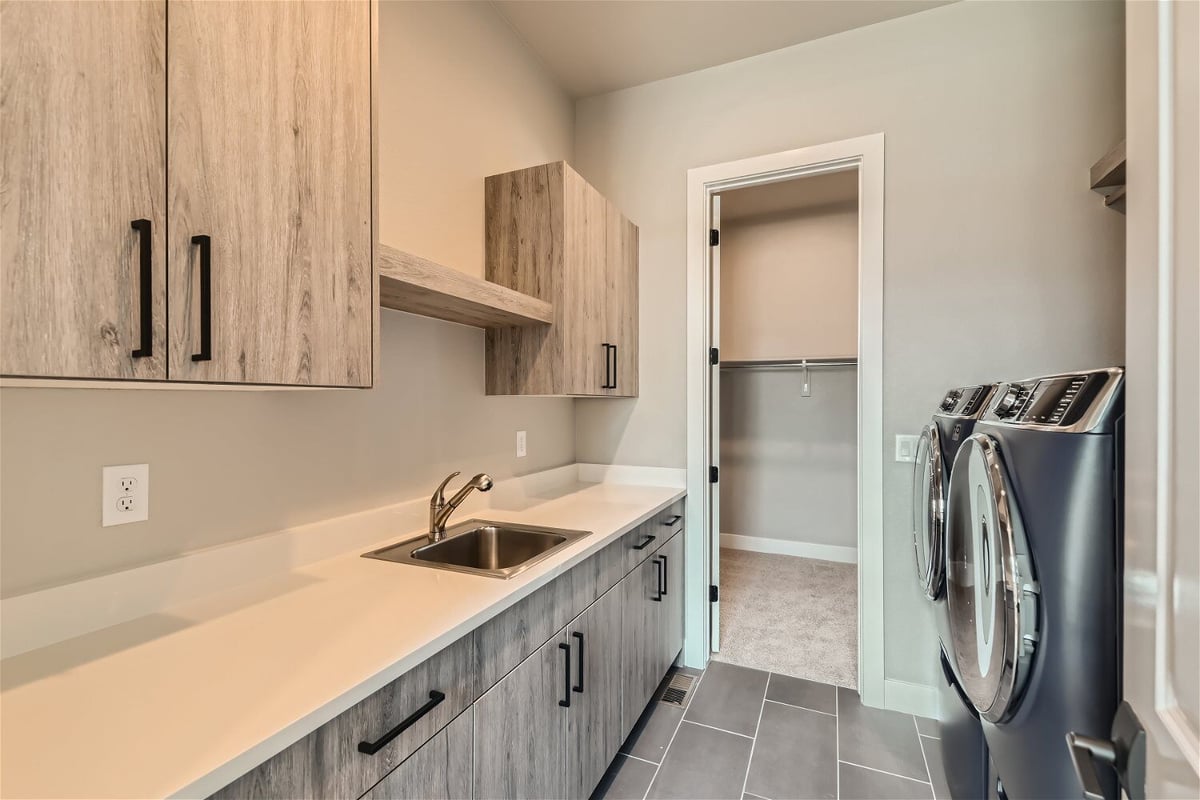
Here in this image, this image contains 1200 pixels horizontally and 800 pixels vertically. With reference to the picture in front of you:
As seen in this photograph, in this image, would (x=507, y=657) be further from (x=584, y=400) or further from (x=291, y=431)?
(x=584, y=400)

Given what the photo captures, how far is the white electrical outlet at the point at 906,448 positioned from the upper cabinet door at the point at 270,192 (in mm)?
2011

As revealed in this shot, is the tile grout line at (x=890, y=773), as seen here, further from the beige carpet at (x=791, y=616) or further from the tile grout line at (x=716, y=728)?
the beige carpet at (x=791, y=616)

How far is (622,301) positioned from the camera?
8.08ft

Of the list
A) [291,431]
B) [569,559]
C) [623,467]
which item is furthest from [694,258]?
[291,431]

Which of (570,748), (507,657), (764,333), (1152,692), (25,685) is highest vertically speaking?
(764,333)

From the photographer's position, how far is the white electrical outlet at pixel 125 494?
1.01 metres

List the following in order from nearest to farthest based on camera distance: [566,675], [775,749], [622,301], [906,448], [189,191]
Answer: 1. [189,191]
2. [566,675]
3. [775,749]
4. [906,448]
5. [622,301]

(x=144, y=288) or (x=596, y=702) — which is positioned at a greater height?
(x=144, y=288)

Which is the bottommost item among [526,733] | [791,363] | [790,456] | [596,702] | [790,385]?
[596,702]

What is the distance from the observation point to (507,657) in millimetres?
1196

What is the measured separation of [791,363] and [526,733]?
330 cm

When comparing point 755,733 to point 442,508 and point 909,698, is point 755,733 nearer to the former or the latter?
point 909,698

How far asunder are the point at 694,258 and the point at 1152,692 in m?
2.20

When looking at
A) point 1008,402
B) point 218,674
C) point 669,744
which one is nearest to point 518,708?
point 218,674
